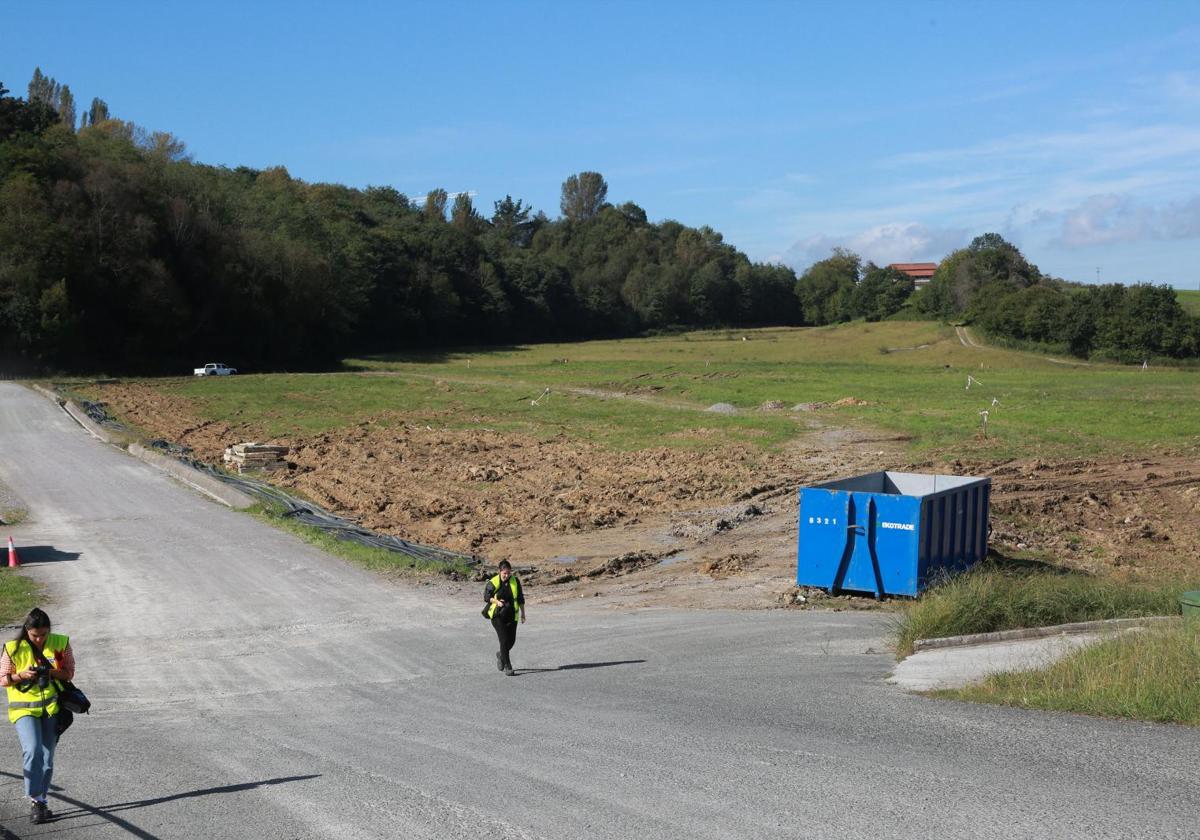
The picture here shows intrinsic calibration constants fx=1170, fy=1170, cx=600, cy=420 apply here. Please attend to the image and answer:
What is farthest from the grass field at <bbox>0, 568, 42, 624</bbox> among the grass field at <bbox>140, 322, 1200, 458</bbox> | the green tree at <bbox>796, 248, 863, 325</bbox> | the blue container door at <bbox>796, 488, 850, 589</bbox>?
the green tree at <bbox>796, 248, 863, 325</bbox>

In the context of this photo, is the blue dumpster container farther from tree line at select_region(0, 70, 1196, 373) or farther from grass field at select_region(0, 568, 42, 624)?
tree line at select_region(0, 70, 1196, 373)

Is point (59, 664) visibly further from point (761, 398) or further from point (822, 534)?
point (761, 398)

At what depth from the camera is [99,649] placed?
1623cm

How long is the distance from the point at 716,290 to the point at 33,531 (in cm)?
13738

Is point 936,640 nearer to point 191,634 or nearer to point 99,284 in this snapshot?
point 191,634

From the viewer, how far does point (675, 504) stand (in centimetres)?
2883

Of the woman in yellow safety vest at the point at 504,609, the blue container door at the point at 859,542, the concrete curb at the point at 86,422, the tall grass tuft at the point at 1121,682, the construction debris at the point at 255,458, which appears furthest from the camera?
the concrete curb at the point at 86,422

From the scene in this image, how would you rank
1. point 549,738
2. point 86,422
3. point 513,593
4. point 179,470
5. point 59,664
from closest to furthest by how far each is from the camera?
point 59,664, point 549,738, point 513,593, point 179,470, point 86,422

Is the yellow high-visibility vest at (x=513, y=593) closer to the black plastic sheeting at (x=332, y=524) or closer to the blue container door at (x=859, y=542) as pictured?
the blue container door at (x=859, y=542)

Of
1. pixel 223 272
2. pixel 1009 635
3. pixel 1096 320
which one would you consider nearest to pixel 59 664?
pixel 1009 635

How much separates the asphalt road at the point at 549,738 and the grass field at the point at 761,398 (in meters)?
22.3

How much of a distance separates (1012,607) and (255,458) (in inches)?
1100

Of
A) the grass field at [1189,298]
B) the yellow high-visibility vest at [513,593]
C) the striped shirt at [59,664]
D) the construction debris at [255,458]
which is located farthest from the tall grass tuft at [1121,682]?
the grass field at [1189,298]

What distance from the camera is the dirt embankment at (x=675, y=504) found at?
71.1 feet
